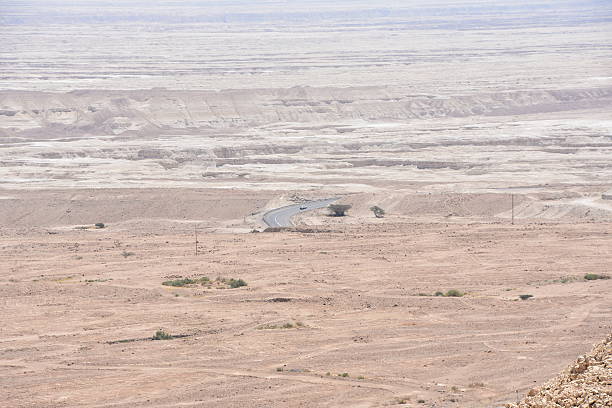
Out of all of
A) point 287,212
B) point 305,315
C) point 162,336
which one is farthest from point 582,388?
point 287,212

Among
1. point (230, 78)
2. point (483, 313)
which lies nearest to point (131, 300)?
point (483, 313)

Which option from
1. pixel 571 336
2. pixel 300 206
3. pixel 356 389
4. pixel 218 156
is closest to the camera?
Result: pixel 356 389

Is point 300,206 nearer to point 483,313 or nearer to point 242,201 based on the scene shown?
point 242,201

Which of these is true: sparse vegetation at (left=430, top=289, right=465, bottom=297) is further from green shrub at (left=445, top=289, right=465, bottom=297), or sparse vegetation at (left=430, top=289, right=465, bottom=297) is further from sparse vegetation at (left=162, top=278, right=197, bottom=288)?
sparse vegetation at (left=162, top=278, right=197, bottom=288)

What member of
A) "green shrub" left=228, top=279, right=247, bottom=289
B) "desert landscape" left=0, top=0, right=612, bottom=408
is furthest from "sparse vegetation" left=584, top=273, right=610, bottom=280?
"green shrub" left=228, top=279, right=247, bottom=289

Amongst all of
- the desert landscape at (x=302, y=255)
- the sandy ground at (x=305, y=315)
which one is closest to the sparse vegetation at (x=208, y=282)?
the desert landscape at (x=302, y=255)

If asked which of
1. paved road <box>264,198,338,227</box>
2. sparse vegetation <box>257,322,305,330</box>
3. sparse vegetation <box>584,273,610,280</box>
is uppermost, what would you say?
sparse vegetation <box>257,322,305,330</box>

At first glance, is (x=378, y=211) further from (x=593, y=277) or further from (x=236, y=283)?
(x=593, y=277)
